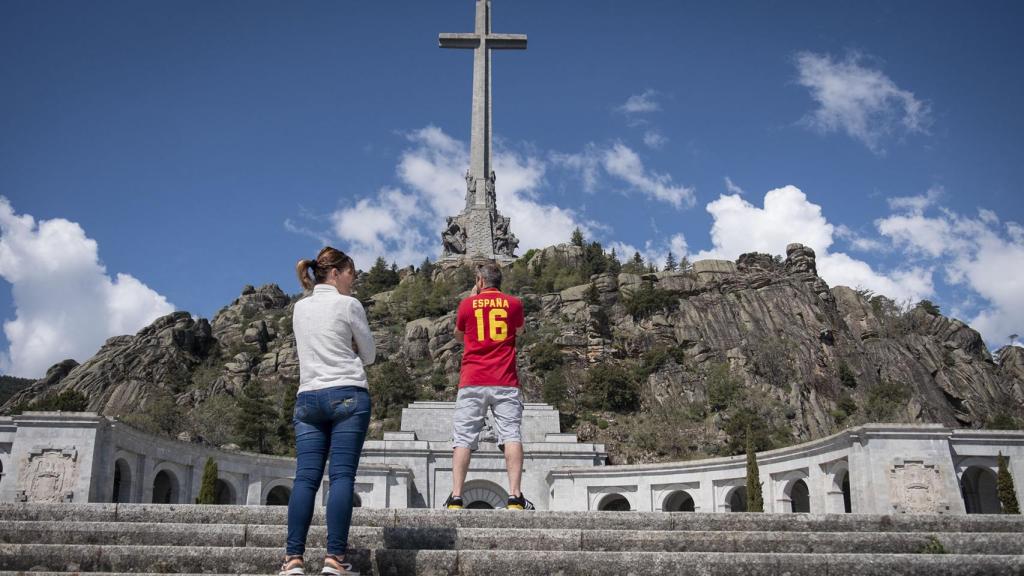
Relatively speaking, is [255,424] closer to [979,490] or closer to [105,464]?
[105,464]

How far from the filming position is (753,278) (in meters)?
75.9

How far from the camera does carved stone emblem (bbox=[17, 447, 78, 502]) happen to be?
100 ft

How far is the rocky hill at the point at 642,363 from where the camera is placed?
57.8 metres

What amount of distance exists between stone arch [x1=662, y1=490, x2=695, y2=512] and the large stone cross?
38.5m

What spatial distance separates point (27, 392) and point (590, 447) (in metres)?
42.7

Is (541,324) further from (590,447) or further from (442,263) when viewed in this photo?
(590,447)

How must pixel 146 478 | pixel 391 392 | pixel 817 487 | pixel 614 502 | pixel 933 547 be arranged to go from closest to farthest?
pixel 933 547
pixel 146 478
pixel 817 487
pixel 614 502
pixel 391 392

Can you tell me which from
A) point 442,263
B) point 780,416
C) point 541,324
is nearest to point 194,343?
point 442,263

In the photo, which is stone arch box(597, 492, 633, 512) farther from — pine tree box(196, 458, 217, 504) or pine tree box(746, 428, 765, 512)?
pine tree box(196, 458, 217, 504)

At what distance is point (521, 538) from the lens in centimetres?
835

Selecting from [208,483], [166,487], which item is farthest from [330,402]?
[166,487]

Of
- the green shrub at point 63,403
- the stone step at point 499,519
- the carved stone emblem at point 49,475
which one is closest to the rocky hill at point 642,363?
the green shrub at point 63,403

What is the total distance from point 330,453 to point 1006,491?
3159 centimetres

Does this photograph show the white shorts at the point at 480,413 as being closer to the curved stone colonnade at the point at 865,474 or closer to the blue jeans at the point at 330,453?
the blue jeans at the point at 330,453
